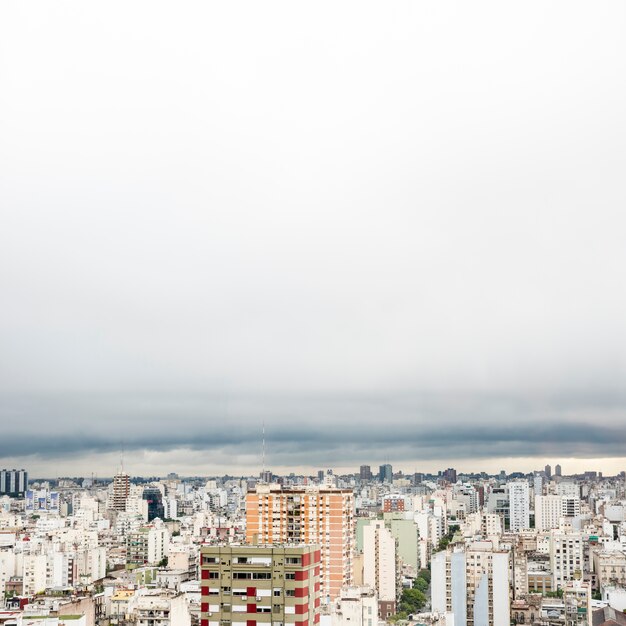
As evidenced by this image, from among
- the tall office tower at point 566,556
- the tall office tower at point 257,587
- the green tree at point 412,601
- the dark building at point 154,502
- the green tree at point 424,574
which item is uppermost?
the tall office tower at point 257,587

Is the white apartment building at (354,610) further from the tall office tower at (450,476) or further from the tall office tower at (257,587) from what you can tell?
the tall office tower at (450,476)

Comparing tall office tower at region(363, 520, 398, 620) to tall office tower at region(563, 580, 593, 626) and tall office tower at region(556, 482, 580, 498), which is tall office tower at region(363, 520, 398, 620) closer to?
tall office tower at region(563, 580, 593, 626)

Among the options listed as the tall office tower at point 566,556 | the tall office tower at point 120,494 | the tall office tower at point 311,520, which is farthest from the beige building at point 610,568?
the tall office tower at point 120,494

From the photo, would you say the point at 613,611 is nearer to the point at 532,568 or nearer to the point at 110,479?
the point at 532,568

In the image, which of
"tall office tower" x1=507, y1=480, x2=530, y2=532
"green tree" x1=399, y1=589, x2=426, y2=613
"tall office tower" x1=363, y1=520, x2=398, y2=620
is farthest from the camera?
"tall office tower" x1=507, y1=480, x2=530, y2=532

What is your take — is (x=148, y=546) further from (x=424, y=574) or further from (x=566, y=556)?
(x=566, y=556)

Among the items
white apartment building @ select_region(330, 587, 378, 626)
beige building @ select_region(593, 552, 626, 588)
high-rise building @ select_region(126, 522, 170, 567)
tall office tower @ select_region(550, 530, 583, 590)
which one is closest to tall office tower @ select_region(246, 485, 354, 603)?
white apartment building @ select_region(330, 587, 378, 626)
